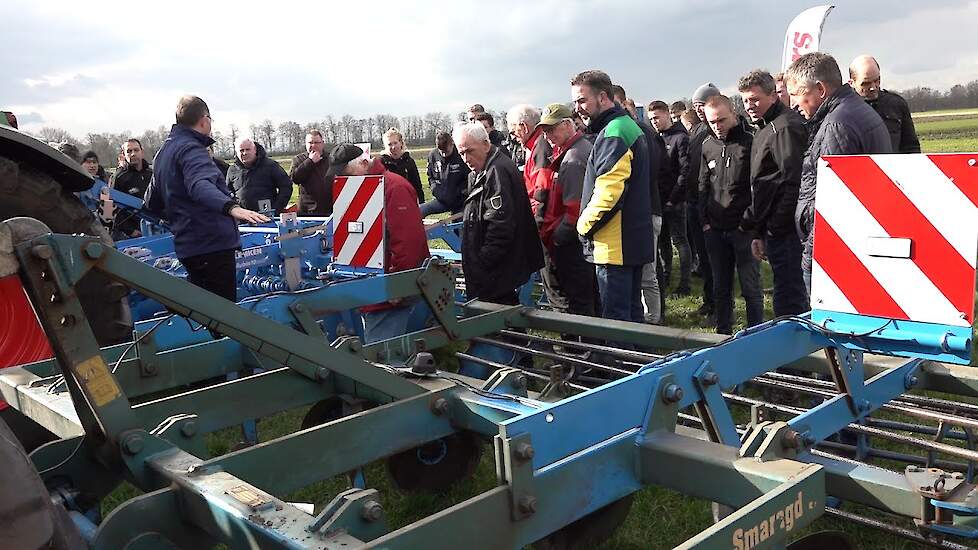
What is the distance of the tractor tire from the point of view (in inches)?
152

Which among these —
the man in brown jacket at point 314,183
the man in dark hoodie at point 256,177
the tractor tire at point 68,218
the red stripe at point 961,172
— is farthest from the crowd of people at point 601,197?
the man in dark hoodie at point 256,177

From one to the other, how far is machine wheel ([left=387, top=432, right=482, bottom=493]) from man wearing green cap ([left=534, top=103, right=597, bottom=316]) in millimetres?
1899

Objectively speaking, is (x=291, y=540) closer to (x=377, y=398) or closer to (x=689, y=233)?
(x=377, y=398)

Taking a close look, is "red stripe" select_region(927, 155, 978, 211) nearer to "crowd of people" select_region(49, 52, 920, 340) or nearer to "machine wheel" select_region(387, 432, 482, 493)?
"crowd of people" select_region(49, 52, 920, 340)

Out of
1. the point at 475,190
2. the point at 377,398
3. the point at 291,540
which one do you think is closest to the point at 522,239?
the point at 475,190

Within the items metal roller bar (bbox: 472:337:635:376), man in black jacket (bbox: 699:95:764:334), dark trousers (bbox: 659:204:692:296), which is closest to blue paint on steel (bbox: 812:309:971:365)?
metal roller bar (bbox: 472:337:635:376)

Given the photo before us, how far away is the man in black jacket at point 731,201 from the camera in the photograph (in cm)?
548

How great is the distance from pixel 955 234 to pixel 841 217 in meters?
0.40

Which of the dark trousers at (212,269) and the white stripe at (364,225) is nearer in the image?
the dark trousers at (212,269)

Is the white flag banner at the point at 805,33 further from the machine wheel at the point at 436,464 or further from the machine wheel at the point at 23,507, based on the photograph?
the machine wheel at the point at 23,507

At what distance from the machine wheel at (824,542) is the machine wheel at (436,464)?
187cm

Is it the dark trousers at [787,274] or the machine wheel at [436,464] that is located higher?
the dark trousers at [787,274]

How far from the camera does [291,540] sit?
6.29ft

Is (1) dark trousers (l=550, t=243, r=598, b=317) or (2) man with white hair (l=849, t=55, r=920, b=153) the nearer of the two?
(1) dark trousers (l=550, t=243, r=598, b=317)
